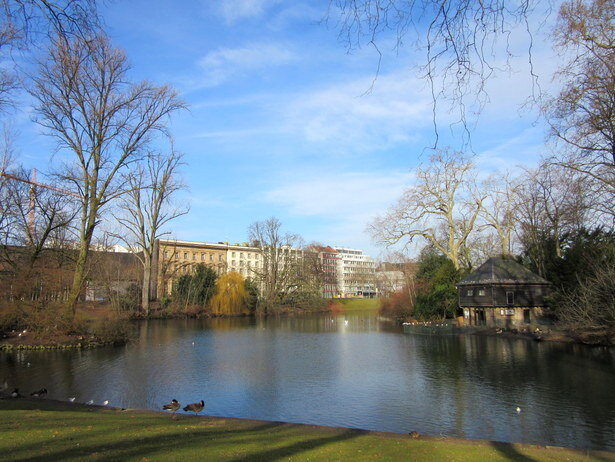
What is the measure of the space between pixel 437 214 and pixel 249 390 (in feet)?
103

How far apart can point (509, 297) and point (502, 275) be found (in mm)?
1837

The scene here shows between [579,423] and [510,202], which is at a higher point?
[510,202]

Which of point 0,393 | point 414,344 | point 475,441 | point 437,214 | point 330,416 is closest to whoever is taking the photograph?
point 475,441

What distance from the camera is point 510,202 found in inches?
1662

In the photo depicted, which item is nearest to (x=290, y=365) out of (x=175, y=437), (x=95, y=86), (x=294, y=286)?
(x=175, y=437)

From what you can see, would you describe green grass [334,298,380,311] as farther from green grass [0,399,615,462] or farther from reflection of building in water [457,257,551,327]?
green grass [0,399,615,462]

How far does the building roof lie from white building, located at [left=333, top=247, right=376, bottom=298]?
204ft

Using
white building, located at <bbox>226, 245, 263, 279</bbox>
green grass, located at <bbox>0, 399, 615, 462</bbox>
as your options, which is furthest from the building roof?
white building, located at <bbox>226, 245, 263, 279</bbox>

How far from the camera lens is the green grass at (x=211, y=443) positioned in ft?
20.4

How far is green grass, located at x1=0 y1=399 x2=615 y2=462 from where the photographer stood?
6.23 m

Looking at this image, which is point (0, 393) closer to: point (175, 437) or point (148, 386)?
point (148, 386)

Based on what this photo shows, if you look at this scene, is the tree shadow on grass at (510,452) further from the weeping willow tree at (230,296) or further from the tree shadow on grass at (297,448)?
the weeping willow tree at (230,296)

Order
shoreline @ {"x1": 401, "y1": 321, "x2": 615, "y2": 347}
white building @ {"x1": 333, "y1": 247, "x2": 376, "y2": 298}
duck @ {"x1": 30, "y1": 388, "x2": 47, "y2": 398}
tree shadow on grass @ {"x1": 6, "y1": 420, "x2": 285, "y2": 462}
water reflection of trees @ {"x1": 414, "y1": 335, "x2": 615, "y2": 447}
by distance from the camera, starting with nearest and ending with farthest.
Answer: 1. tree shadow on grass @ {"x1": 6, "y1": 420, "x2": 285, "y2": 462}
2. water reflection of trees @ {"x1": 414, "y1": 335, "x2": 615, "y2": 447}
3. duck @ {"x1": 30, "y1": 388, "x2": 47, "y2": 398}
4. shoreline @ {"x1": 401, "y1": 321, "x2": 615, "y2": 347}
5. white building @ {"x1": 333, "y1": 247, "x2": 376, "y2": 298}

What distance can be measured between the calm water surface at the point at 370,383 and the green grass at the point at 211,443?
227cm
